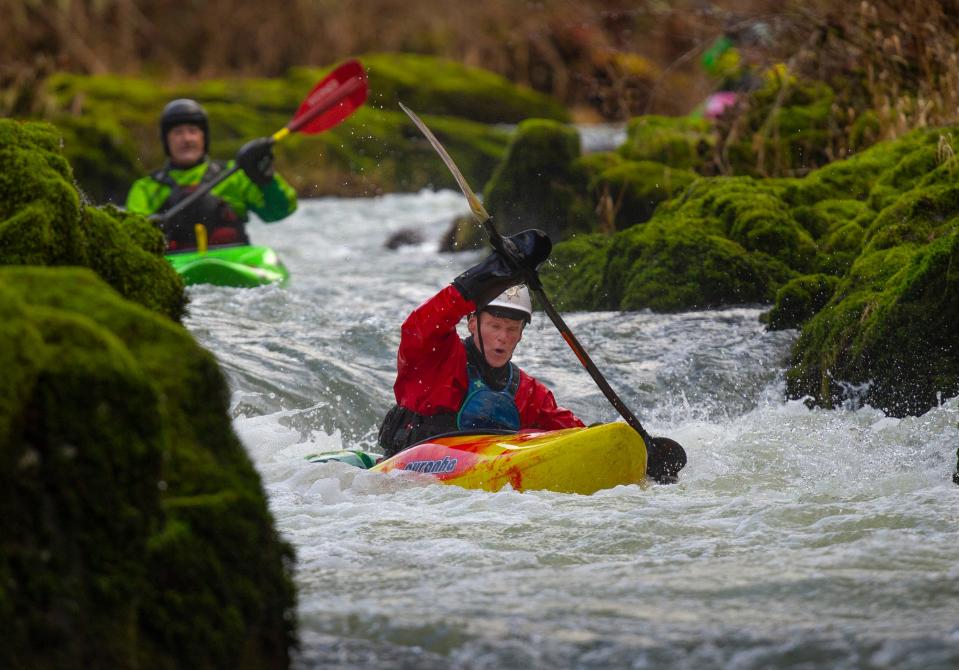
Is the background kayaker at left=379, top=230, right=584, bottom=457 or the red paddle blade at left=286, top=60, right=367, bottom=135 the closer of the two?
the background kayaker at left=379, top=230, right=584, bottom=457

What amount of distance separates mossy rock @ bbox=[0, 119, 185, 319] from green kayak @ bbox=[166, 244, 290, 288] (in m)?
5.21

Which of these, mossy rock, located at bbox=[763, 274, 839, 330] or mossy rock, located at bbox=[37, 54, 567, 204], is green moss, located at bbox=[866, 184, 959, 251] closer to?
mossy rock, located at bbox=[763, 274, 839, 330]

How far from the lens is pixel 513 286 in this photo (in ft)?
17.6

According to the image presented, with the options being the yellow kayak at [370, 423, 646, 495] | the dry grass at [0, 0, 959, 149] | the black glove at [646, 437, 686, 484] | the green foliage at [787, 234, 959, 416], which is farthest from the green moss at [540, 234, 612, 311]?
the dry grass at [0, 0, 959, 149]

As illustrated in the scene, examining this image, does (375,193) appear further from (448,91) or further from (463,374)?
(463,374)

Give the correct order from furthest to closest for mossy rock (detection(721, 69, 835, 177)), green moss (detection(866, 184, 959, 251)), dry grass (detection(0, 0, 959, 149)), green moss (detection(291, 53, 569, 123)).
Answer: dry grass (detection(0, 0, 959, 149)) → green moss (detection(291, 53, 569, 123)) → mossy rock (detection(721, 69, 835, 177)) → green moss (detection(866, 184, 959, 251))

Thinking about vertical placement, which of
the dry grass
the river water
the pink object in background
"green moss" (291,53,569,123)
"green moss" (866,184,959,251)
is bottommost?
the river water

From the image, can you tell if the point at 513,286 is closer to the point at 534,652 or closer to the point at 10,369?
the point at 534,652

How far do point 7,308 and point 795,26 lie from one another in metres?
8.16

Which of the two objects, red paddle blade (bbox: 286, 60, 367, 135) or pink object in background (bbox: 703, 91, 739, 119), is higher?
pink object in background (bbox: 703, 91, 739, 119)

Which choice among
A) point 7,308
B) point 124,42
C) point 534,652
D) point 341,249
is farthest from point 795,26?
point 124,42

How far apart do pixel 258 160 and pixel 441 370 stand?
4973 mm

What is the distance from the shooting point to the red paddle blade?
902cm

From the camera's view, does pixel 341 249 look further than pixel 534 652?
Yes
